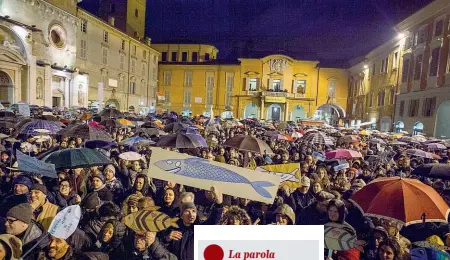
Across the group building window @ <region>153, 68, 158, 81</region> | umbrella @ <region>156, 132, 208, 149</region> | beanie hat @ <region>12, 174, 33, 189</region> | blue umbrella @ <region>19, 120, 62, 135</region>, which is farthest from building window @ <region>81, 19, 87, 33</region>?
beanie hat @ <region>12, 174, 33, 189</region>

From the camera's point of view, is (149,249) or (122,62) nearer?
(149,249)

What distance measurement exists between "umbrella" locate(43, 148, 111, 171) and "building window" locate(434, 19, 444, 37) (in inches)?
1061

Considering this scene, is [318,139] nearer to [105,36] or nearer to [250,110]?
[105,36]

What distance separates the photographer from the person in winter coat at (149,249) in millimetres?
3877

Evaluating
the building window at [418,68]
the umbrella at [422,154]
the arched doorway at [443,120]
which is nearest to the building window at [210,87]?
the building window at [418,68]

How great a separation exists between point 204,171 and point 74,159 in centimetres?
291

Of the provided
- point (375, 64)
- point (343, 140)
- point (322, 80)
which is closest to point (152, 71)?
point (322, 80)

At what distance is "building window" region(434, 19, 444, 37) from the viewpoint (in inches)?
955

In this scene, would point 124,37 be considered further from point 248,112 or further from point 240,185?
point 240,185

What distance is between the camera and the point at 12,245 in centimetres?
339

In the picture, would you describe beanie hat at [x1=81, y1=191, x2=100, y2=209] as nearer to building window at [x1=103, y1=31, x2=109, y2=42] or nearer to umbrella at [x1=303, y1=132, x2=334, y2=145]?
umbrella at [x1=303, y1=132, x2=334, y2=145]

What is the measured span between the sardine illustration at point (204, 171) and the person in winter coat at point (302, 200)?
1993 millimetres

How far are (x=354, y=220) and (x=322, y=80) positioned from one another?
1972 inches

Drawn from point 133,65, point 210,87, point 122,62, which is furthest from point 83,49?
point 210,87
